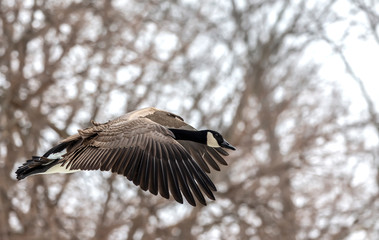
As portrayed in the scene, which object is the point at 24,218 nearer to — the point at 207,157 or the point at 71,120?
the point at 71,120

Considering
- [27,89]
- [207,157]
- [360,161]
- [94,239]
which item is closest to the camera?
[207,157]

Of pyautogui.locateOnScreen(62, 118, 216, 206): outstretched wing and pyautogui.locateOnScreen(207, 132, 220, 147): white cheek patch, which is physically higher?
pyautogui.locateOnScreen(207, 132, 220, 147): white cheek patch

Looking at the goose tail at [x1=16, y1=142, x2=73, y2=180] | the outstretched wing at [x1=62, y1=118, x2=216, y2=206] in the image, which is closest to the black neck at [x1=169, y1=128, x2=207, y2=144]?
the outstretched wing at [x1=62, y1=118, x2=216, y2=206]

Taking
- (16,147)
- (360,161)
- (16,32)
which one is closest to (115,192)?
(16,147)

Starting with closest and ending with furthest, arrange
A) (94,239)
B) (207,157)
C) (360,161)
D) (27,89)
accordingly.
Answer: (207,157)
(94,239)
(27,89)
(360,161)

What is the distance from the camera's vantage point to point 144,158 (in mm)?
6203

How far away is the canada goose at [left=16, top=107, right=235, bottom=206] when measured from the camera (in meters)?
5.97

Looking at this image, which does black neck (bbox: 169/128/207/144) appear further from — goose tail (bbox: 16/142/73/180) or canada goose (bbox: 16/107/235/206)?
goose tail (bbox: 16/142/73/180)

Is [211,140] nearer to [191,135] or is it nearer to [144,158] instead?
[191,135]

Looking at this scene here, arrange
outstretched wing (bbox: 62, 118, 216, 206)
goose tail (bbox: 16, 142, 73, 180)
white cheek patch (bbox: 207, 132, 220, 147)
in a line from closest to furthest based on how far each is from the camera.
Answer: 1. outstretched wing (bbox: 62, 118, 216, 206)
2. goose tail (bbox: 16, 142, 73, 180)
3. white cheek patch (bbox: 207, 132, 220, 147)

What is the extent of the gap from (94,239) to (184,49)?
401cm

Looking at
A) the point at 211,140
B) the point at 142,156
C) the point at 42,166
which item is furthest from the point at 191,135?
the point at 42,166

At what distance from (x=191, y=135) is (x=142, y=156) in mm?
1139

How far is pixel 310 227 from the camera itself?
13.1 m
